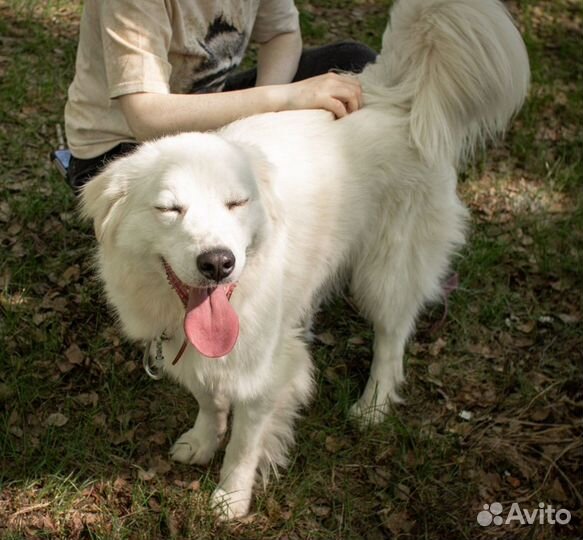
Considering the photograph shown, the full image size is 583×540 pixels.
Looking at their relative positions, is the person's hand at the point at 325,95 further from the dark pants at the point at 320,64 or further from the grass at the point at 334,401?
the grass at the point at 334,401

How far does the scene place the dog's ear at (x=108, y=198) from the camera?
1.94 meters

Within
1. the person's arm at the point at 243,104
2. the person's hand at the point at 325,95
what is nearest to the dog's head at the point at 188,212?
the person's arm at the point at 243,104

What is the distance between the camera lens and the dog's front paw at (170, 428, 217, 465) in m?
2.62

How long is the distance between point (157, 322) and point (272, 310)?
386mm

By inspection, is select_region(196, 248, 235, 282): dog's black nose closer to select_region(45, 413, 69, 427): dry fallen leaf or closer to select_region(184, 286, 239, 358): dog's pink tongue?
select_region(184, 286, 239, 358): dog's pink tongue

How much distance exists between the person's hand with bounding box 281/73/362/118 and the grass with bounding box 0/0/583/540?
4.01ft

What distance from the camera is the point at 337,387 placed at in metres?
2.94

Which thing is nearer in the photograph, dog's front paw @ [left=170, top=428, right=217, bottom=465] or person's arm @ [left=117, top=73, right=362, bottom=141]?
person's arm @ [left=117, top=73, right=362, bottom=141]

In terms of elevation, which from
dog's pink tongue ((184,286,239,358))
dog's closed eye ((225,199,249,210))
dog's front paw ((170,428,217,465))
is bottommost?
dog's front paw ((170,428,217,465))

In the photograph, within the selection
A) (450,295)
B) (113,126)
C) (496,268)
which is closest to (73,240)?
(113,126)

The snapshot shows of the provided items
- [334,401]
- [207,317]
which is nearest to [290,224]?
[207,317]

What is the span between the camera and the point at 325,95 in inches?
96.5

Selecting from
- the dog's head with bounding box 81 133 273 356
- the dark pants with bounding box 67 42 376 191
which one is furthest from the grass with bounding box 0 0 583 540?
the dog's head with bounding box 81 133 273 356

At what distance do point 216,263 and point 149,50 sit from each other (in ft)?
3.27
